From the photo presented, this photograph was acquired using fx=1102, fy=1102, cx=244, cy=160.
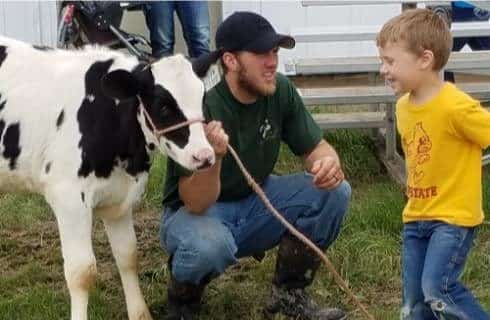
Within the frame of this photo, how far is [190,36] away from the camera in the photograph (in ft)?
28.9

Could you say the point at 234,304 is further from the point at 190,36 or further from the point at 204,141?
the point at 190,36

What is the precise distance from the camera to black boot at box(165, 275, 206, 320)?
471 cm

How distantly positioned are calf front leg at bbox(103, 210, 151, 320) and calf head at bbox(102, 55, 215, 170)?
2.09 ft

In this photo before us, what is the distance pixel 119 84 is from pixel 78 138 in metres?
0.36

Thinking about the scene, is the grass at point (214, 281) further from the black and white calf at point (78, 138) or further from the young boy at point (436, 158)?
the young boy at point (436, 158)

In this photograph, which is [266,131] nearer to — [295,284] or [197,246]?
[197,246]

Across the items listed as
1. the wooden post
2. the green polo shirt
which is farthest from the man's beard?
the wooden post

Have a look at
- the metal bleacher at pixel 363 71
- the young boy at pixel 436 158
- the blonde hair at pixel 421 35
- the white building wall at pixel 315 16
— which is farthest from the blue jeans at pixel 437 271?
the white building wall at pixel 315 16

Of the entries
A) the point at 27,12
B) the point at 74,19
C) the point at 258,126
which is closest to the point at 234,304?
the point at 258,126

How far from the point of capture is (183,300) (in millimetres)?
4766

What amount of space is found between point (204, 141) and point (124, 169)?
0.57m

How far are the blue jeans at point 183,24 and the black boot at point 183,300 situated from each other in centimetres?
419

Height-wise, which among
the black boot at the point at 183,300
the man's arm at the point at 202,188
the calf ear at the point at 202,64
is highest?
the calf ear at the point at 202,64

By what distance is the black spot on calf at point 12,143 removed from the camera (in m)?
4.55
